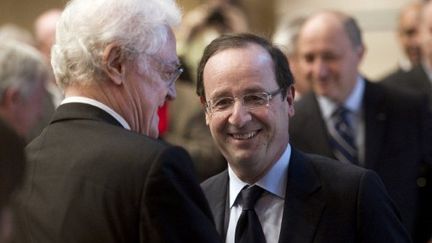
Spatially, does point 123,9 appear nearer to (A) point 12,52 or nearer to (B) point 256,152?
(B) point 256,152

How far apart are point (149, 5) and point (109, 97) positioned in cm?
31

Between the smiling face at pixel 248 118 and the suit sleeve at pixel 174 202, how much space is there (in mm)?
755

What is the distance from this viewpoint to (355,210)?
348cm

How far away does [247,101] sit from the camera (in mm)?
3633

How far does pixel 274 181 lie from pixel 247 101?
284mm

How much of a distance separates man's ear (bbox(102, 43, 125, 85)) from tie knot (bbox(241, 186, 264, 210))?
0.71 m

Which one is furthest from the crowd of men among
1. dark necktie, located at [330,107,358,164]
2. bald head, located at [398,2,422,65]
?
bald head, located at [398,2,422,65]

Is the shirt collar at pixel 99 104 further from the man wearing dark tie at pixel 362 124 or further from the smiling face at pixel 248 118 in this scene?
the man wearing dark tie at pixel 362 124

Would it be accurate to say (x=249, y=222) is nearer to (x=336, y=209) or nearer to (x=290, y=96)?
(x=336, y=209)

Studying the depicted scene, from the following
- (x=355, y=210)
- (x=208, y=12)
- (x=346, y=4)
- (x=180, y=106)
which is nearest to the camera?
(x=355, y=210)

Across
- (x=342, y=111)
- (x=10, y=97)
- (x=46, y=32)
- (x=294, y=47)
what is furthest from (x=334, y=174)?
(x=46, y=32)

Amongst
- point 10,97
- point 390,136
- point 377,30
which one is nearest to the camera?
point 10,97

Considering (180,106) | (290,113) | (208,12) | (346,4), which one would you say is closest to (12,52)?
(180,106)

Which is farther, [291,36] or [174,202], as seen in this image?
[291,36]
